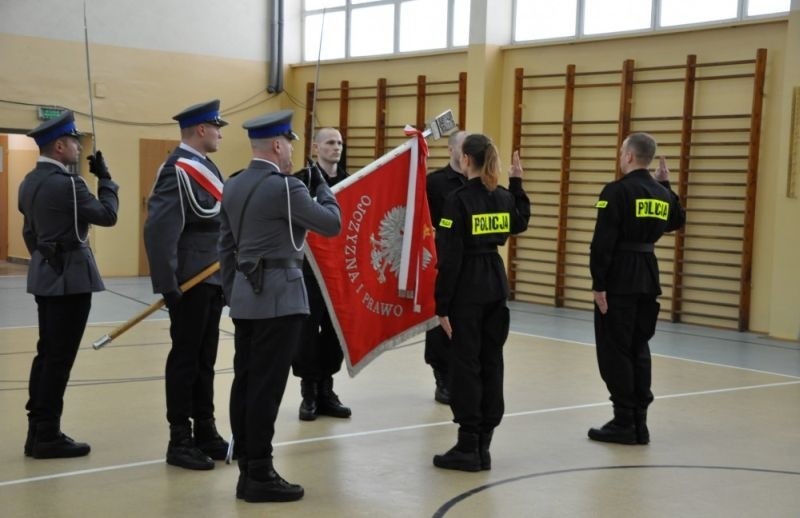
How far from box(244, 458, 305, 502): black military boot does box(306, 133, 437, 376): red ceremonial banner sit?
1253mm

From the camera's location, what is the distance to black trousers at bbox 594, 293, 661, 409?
5188 mm

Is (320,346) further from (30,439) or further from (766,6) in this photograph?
(766,6)

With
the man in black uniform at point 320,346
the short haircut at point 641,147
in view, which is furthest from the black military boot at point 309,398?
the short haircut at point 641,147

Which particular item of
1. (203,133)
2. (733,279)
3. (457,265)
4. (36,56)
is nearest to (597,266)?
(457,265)

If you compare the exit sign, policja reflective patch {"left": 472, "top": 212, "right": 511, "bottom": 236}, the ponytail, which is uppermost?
the exit sign

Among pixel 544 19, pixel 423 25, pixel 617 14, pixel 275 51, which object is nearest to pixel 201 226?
pixel 617 14

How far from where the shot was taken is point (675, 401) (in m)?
6.37

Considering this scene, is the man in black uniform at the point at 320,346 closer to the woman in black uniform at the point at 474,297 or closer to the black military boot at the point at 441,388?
Answer: the black military boot at the point at 441,388

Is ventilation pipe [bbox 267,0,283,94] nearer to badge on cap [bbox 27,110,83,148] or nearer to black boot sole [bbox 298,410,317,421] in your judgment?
black boot sole [bbox 298,410,317,421]

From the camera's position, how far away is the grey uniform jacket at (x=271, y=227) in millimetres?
3920

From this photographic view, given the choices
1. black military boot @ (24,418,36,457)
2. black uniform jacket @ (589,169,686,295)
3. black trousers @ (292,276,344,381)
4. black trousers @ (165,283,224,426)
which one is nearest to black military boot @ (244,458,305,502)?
black trousers @ (165,283,224,426)

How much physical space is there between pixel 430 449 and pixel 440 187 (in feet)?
5.10

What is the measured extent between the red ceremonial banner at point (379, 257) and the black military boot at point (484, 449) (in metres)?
0.85

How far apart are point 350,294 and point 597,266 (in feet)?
4.11
